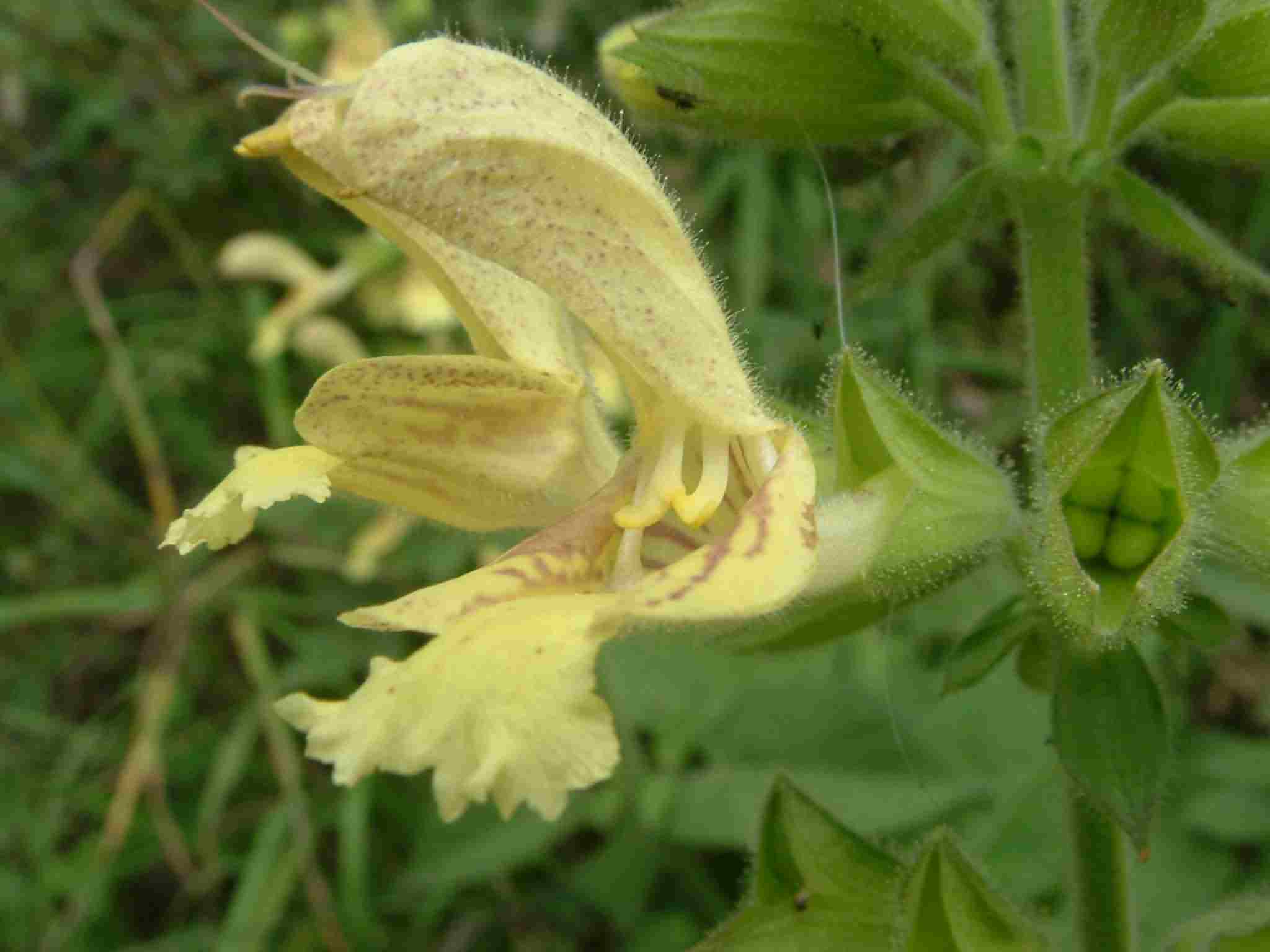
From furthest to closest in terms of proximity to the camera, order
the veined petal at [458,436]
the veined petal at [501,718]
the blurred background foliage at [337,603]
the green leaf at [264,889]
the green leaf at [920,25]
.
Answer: the green leaf at [264,889] → the blurred background foliage at [337,603] → the green leaf at [920,25] → the veined petal at [458,436] → the veined petal at [501,718]

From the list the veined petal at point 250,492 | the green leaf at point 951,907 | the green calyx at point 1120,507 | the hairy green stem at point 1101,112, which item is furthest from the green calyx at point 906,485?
the veined petal at point 250,492

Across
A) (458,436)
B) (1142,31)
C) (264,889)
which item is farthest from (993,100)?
(264,889)

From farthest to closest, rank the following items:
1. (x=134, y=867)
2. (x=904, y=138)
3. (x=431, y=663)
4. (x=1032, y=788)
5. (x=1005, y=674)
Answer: (x=134, y=867), (x=1005, y=674), (x=1032, y=788), (x=904, y=138), (x=431, y=663)

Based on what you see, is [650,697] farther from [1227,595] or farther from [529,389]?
[529,389]

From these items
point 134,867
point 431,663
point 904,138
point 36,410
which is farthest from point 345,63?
point 431,663

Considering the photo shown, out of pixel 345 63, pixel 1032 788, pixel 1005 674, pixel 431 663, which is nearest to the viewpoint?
pixel 431 663

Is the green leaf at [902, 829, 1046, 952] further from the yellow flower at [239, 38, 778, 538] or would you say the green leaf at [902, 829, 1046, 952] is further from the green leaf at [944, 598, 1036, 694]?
the yellow flower at [239, 38, 778, 538]

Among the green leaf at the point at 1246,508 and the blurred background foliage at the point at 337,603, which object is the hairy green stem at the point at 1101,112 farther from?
the green leaf at the point at 1246,508
